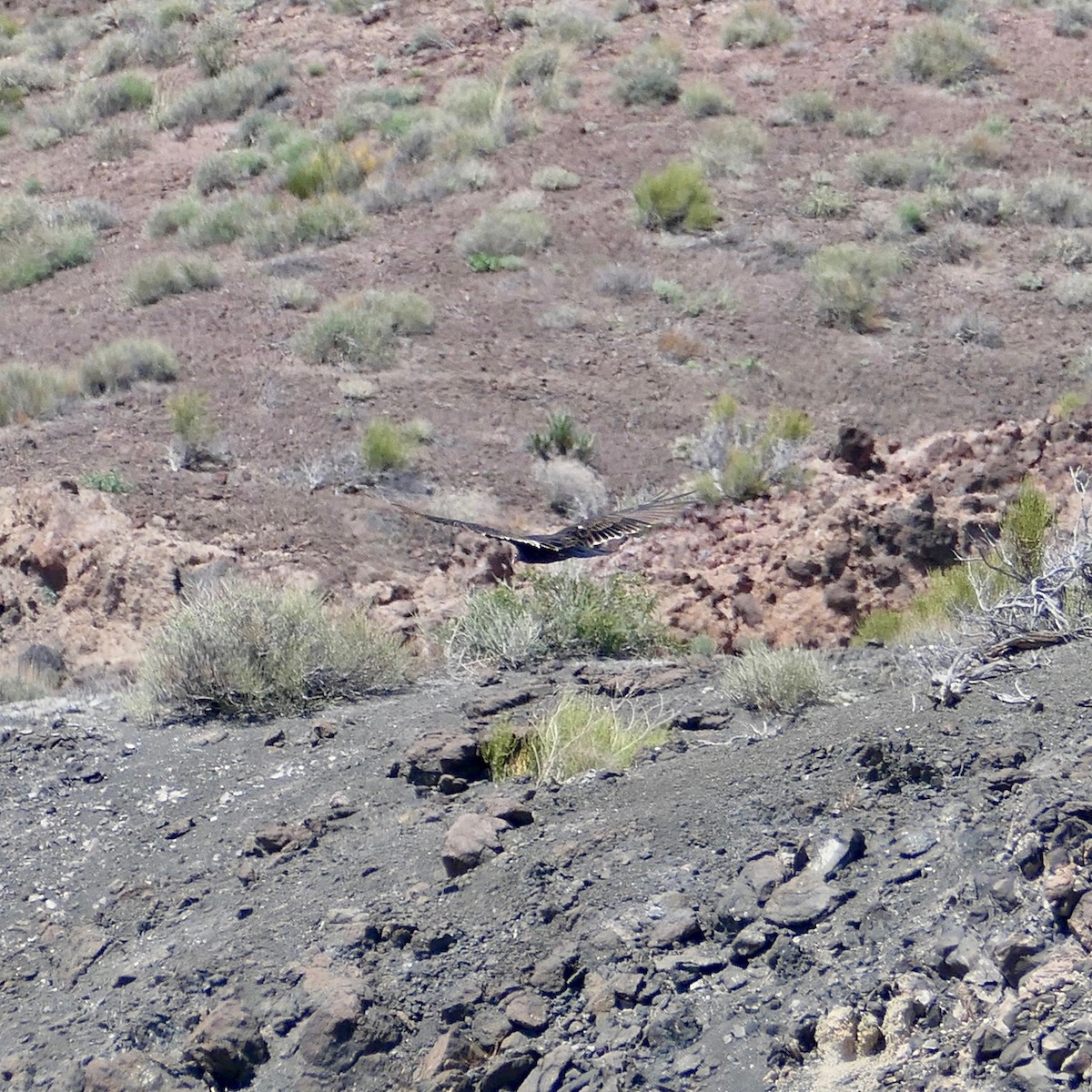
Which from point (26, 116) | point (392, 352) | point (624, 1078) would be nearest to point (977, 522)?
point (624, 1078)

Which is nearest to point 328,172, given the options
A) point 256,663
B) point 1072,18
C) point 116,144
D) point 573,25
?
point 116,144

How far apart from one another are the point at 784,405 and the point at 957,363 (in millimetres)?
2088

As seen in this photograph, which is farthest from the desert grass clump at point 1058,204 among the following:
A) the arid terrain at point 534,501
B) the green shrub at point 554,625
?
the green shrub at point 554,625

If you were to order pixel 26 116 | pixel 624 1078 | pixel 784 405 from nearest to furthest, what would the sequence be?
1. pixel 624 1078
2. pixel 784 405
3. pixel 26 116

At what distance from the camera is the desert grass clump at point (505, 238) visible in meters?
18.0

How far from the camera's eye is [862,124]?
21.3m

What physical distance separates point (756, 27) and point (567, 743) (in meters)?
21.0

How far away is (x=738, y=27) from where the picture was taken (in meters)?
24.5

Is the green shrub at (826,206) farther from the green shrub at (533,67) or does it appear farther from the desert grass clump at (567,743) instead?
the desert grass clump at (567,743)

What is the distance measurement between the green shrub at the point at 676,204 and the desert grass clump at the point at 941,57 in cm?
554

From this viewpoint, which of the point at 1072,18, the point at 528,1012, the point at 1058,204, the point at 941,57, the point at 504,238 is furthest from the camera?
the point at 1072,18

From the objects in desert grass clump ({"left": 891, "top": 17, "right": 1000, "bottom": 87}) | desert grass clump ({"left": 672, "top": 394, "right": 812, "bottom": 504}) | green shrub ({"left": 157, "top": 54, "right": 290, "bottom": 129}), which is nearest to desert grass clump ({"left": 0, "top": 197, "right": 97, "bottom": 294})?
green shrub ({"left": 157, "top": 54, "right": 290, "bottom": 129})

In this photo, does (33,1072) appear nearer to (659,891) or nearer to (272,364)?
(659,891)

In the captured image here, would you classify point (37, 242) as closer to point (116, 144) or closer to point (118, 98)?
point (116, 144)
